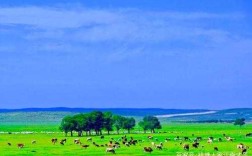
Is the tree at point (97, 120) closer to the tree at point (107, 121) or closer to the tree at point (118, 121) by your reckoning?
the tree at point (107, 121)

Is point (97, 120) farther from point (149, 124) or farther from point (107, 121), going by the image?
point (149, 124)

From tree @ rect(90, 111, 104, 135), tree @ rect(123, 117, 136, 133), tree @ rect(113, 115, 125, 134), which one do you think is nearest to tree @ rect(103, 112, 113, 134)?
tree @ rect(90, 111, 104, 135)

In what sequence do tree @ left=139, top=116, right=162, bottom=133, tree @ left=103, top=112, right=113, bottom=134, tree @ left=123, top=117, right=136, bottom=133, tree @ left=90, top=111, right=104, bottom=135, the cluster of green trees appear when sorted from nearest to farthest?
1. the cluster of green trees
2. tree @ left=90, top=111, right=104, bottom=135
3. tree @ left=103, top=112, right=113, bottom=134
4. tree @ left=123, top=117, right=136, bottom=133
5. tree @ left=139, top=116, right=162, bottom=133

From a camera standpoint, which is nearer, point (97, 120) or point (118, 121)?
point (97, 120)

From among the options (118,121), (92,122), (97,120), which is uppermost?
(118,121)

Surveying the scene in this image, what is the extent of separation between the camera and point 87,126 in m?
128

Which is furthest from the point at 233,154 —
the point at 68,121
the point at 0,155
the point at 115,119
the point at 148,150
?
the point at 115,119

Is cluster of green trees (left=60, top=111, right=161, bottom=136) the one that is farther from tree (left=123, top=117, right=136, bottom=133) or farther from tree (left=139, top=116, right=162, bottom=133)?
tree (left=139, top=116, right=162, bottom=133)

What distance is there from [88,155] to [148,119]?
84777 millimetres

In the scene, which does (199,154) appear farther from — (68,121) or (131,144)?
(68,121)

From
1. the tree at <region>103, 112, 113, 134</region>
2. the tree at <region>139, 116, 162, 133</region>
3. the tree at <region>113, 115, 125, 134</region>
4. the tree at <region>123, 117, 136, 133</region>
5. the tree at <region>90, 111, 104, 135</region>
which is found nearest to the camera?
the tree at <region>90, 111, 104, 135</region>

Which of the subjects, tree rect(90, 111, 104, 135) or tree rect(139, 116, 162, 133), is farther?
tree rect(139, 116, 162, 133)

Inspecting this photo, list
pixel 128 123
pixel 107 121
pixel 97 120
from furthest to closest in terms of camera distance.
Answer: pixel 128 123 < pixel 107 121 < pixel 97 120

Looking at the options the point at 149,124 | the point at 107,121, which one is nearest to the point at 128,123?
the point at 149,124
